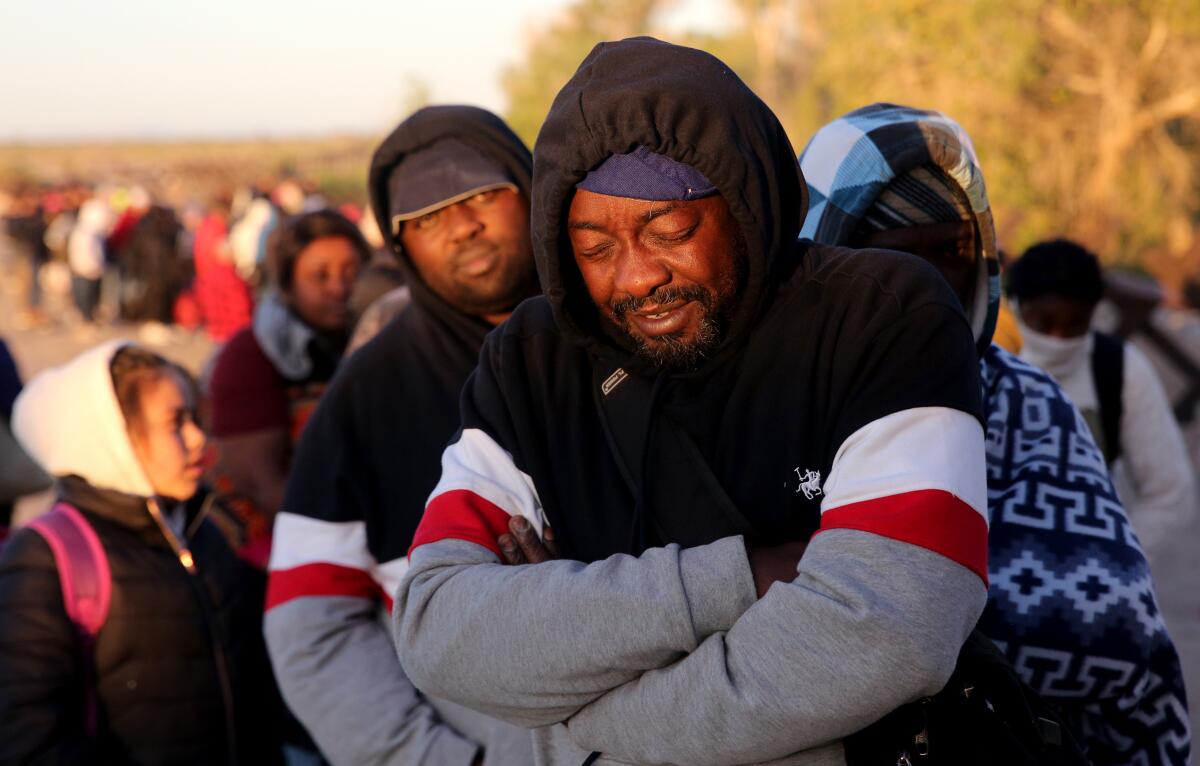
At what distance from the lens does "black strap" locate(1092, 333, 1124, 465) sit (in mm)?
3699

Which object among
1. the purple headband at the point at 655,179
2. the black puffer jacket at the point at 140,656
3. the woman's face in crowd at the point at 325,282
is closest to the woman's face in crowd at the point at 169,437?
the black puffer jacket at the point at 140,656

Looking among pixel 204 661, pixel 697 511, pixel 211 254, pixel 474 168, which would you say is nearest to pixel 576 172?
pixel 697 511

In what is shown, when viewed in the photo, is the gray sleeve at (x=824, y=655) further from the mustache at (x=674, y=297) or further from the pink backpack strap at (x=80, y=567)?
the pink backpack strap at (x=80, y=567)

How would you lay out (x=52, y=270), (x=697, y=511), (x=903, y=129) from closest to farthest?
(x=697, y=511) < (x=903, y=129) < (x=52, y=270)

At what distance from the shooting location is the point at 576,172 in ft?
5.36

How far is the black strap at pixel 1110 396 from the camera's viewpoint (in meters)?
3.70

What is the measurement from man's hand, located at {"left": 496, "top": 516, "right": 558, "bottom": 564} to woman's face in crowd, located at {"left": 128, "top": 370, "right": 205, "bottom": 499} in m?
1.60

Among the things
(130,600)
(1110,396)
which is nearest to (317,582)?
(130,600)

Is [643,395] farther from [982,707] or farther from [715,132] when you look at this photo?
[982,707]

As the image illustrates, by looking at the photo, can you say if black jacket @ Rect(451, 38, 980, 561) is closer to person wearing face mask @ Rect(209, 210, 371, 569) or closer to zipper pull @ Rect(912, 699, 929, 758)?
zipper pull @ Rect(912, 699, 929, 758)

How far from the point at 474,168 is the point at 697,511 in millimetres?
1447

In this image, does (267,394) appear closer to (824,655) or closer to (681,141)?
(681,141)

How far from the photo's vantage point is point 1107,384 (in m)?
3.71

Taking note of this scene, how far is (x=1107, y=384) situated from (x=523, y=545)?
263 cm
